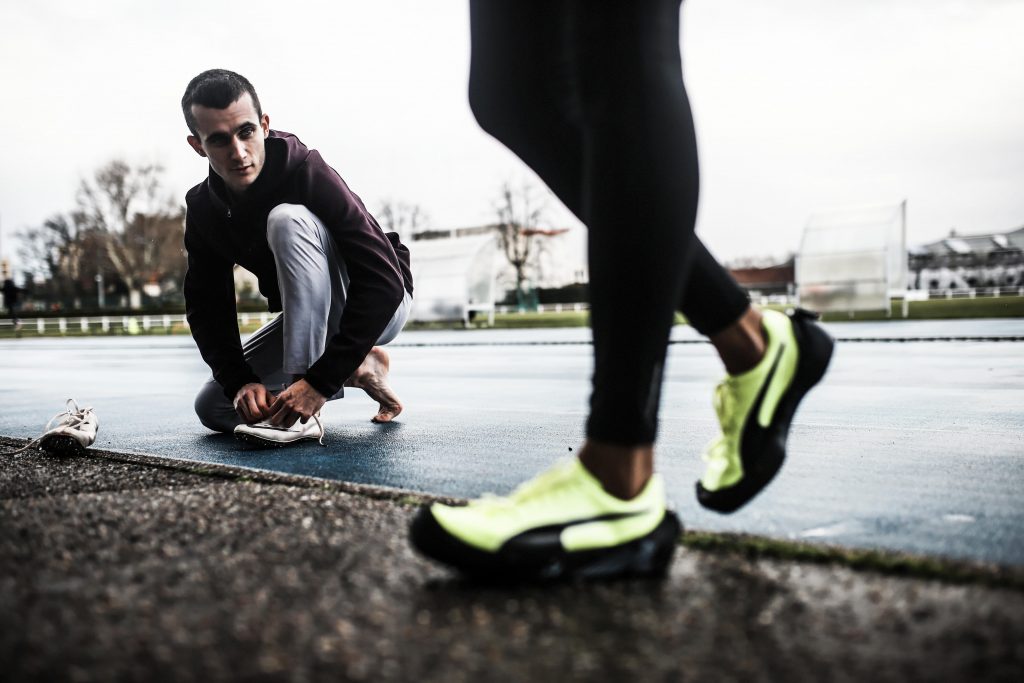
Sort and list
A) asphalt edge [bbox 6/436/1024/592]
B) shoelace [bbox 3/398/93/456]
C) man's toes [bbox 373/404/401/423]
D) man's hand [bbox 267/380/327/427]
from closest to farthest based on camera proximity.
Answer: asphalt edge [bbox 6/436/1024/592], man's hand [bbox 267/380/327/427], shoelace [bbox 3/398/93/456], man's toes [bbox 373/404/401/423]

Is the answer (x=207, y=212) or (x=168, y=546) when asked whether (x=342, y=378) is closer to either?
(x=207, y=212)

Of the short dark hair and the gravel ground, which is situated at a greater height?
the short dark hair

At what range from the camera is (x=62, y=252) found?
51375 millimetres

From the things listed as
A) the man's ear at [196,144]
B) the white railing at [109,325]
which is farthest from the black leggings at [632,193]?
the white railing at [109,325]

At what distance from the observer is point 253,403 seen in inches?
97.5

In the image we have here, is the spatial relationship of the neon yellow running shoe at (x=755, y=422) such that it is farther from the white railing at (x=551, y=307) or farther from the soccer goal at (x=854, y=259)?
the white railing at (x=551, y=307)

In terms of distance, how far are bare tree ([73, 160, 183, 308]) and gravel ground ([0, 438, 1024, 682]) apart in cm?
4335

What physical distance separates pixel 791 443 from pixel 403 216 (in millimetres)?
48299

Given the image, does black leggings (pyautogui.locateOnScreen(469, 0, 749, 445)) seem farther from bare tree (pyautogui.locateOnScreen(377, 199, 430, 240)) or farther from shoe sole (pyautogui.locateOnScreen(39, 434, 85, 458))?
bare tree (pyautogui.locateOnScreen(377, 199, 430, 240))

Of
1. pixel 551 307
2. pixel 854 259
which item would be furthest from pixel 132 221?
pixel 854 259

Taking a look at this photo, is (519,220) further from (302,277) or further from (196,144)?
(302,277)

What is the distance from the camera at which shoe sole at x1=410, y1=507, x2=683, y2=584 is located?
3.49ft

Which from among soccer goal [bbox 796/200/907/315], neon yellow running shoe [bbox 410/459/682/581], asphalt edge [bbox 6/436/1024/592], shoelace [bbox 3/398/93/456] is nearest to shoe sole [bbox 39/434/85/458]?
shoelace [bbox 3/398/93/456]

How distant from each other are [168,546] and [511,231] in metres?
41.7
